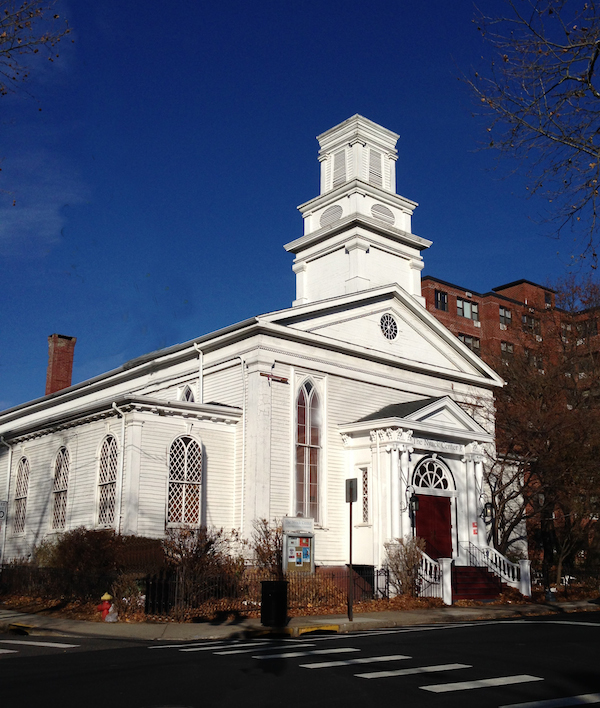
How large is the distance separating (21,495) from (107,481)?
7451mm

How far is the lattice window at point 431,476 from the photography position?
90.5 feet

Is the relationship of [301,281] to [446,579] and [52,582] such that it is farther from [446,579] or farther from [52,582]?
[52,582]

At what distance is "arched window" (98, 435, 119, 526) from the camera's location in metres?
24.1

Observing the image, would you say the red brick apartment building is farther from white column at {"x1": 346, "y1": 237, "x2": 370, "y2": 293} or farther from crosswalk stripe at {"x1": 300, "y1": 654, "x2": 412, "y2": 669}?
crosswalk stripe at {"x1": 300, "y1": 654, "x2": 412, "y2": 669}

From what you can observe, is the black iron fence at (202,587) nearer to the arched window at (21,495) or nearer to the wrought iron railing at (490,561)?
the arched window at (21,495)

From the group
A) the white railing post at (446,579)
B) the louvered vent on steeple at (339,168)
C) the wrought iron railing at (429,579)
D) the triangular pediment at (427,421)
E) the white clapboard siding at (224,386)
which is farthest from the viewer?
the louvered vent on steeple at (339,168)

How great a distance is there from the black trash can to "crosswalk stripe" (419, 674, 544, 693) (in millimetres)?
8349

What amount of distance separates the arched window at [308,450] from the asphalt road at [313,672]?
10.8 m

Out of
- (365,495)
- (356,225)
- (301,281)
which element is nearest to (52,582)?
(365,495)

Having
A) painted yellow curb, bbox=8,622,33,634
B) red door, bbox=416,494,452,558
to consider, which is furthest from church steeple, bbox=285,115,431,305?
painted yellow curb, bbox=8,622,33,634

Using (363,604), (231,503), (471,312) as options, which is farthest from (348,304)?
(471,312)

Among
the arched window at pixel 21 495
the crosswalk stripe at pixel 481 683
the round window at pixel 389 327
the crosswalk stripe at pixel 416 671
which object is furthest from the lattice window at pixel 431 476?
the crosswalk stripe at pixel 481 683

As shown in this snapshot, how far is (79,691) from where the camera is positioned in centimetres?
908

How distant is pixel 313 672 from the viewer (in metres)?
10.3
